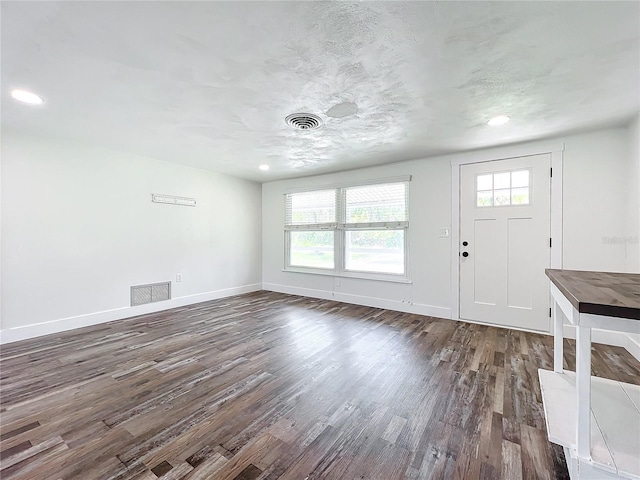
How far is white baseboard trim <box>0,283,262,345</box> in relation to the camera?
3.11 meters

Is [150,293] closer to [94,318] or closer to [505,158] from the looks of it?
[94,318]

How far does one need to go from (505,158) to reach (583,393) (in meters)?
3.25

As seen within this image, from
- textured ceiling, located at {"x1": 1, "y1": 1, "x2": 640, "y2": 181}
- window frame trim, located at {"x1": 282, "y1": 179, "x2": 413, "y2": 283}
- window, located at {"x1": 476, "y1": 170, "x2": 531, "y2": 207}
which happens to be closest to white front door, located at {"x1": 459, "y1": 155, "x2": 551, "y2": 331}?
window, located at {"x1": 476, "y1": 170, "x2": 531, "y2": 207}

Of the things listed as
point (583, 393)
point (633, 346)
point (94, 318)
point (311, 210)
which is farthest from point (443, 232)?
point (94, 318)

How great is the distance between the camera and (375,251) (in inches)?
186

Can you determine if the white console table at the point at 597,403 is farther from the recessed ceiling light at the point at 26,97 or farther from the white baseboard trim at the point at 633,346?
the recessed ceiling light at the point at 26,97

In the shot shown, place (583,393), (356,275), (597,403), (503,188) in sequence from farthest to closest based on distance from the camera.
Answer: (356,275), (503,188), (597,403), (583,393)

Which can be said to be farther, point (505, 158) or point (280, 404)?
point (505, 158)

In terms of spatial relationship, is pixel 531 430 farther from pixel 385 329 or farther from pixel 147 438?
pixel 147 438

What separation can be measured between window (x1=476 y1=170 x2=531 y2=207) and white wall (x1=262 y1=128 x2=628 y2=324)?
32cm

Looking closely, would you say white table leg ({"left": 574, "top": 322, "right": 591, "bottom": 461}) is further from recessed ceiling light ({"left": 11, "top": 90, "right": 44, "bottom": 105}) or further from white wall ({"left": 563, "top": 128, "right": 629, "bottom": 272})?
recessed ceiling light ({"left": 11, "top": 90, "right": 44, "bottom": 105})

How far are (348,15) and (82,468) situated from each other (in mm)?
2721

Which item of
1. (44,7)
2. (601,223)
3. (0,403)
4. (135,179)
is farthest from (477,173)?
(0,403)

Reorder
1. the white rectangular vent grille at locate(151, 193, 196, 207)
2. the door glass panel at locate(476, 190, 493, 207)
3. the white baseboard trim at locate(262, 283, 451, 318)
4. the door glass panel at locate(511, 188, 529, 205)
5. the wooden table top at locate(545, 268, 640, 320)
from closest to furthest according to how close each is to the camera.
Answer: the wooden table top at locate(545, 268, 640, 320) → the door glass panel at locate(511, 188, 529, 205) → the door glass panel at locate(476, 190, 493, 207) → the white baseboard trim at locate(262, 283, 451, 318) → the white rectangular vent grille at locate(151, 193, 196, 207)
